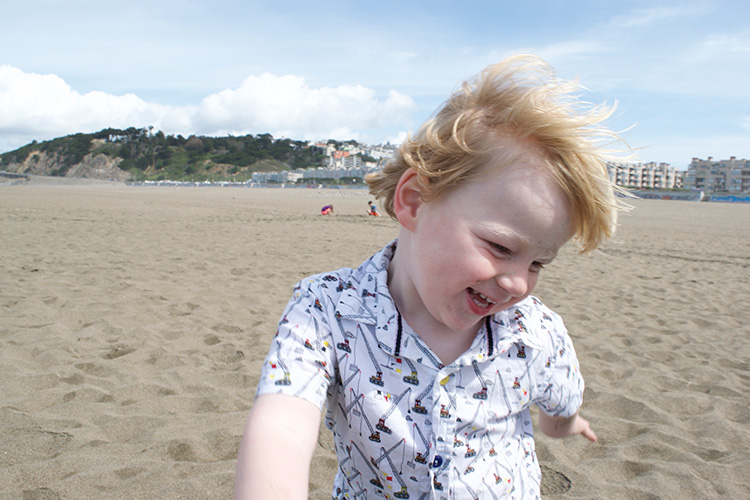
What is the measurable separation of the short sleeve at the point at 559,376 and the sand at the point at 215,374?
116 centimetres

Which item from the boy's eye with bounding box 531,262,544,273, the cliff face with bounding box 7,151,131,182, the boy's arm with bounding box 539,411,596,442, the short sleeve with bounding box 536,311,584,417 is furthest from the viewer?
the cliff face with bounding box 7,151,131,182

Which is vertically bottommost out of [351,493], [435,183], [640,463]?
[640,463]

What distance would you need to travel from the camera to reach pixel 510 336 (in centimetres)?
114

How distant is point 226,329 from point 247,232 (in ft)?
23.1

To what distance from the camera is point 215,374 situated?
10.6 ft

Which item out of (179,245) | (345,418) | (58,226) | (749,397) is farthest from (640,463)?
(58,226)

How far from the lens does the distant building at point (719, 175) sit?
318ft

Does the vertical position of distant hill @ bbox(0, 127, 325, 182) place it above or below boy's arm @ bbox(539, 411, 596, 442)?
above

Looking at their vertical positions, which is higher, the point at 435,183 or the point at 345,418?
the point at 435,183

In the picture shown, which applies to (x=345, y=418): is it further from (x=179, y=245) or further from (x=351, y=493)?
(x=179, y=245)

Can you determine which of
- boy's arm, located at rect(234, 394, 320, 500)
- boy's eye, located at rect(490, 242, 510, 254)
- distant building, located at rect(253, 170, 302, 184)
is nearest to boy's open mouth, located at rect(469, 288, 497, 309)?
boy's eye, located at rect(490, 242, 510, 254)

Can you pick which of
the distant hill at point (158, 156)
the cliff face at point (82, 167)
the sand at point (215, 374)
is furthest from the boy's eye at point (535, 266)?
the cliff face at point (82, 167)

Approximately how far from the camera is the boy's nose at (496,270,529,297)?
3.32ft

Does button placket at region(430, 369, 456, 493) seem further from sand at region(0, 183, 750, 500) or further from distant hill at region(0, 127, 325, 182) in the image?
distant hill at region(0, 127, 325, 182)
